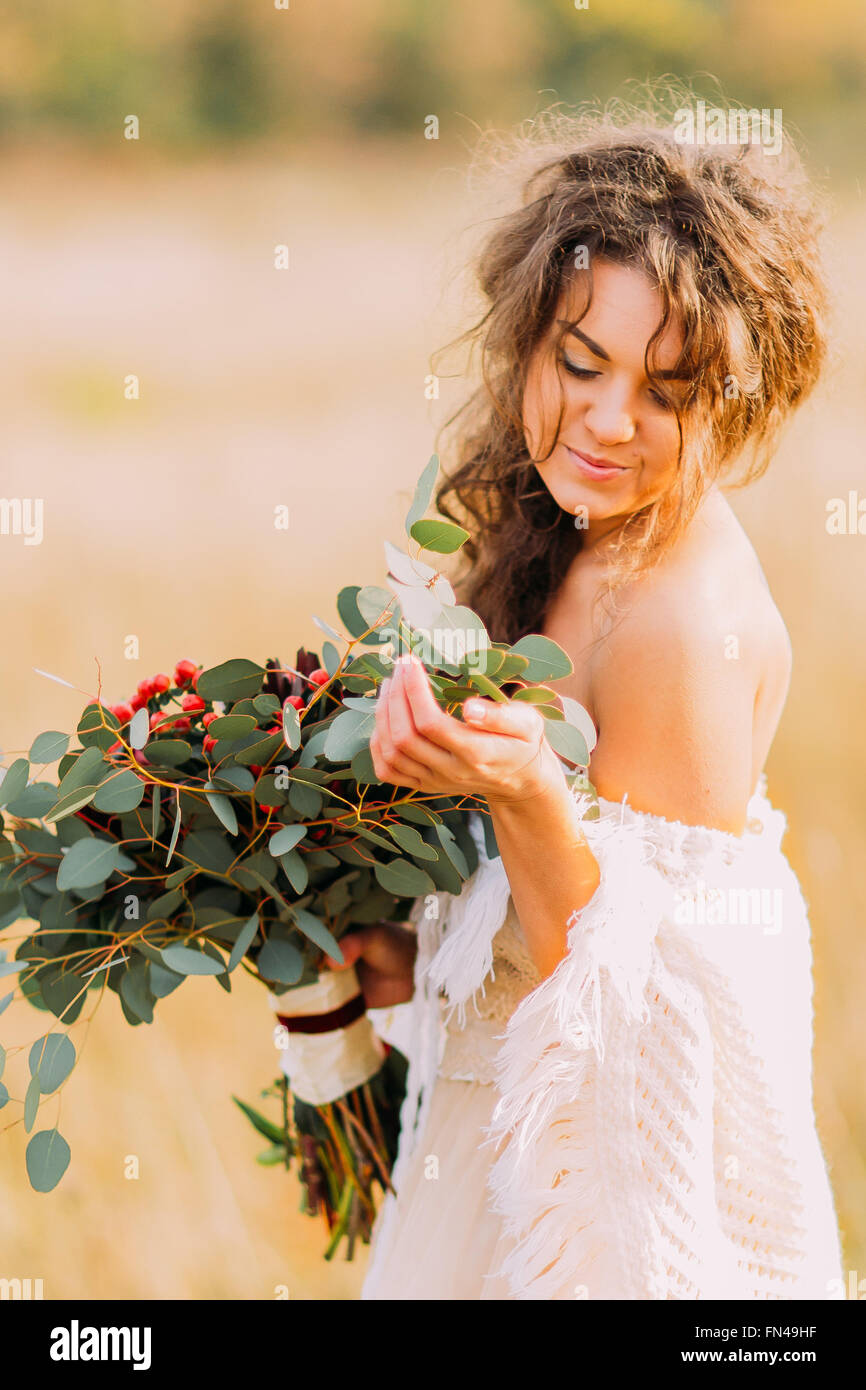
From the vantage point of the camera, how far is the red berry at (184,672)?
37.9 inches

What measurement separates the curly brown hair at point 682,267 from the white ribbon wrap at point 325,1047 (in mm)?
469

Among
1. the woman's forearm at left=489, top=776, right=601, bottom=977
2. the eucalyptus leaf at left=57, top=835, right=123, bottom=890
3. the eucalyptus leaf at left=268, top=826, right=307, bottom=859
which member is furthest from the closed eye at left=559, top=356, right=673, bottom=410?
the eucalyptus leaf at left=57, top=835, right=123, bottom=890

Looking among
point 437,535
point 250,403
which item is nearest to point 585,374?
point 437,535

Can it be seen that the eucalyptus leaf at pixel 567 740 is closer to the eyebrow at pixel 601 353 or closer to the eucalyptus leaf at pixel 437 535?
the eucalyptus leaf at pixel 437 535

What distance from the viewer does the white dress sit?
0.87 m

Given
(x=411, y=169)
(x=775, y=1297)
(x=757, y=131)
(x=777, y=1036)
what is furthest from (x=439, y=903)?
(x=411, y=169)

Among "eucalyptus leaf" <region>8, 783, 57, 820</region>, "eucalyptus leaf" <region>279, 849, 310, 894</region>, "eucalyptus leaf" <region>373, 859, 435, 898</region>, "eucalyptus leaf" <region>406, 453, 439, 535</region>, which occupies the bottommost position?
"eucalyptus leaf" <region>373, 859, 435, 898</region>

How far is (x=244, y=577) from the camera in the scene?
11.9ft

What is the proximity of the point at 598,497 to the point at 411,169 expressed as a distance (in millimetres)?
6271

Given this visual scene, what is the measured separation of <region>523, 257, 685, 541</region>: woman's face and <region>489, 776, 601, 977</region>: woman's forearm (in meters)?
0.28

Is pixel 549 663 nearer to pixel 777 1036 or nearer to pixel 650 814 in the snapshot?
pixel 650 814

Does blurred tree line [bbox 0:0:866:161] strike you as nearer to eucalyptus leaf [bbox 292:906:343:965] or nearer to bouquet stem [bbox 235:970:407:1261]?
bouquet stem [bbox 235:970:407:1261]

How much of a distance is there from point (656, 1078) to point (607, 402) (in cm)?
55

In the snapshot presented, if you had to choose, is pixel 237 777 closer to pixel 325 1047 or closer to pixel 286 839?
pixel 286 839
